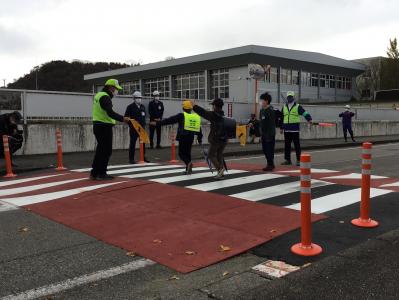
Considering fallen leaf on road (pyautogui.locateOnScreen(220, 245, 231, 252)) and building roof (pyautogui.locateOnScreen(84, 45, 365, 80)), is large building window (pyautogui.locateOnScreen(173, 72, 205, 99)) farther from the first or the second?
fallen leaf on road (pyautogui.locateOnScreen(220, 245, 231, 252))

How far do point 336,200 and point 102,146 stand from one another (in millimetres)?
4775

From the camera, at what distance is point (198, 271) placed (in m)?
4.64

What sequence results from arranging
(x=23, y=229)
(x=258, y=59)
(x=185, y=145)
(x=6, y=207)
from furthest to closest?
1. (x=258, y=59)
2. (x=185, y=145)
3. (x=6, y=207)
4. (x=23, y=229)

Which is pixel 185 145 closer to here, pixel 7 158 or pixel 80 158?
pixel 7 158

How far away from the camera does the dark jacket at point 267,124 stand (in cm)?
1160

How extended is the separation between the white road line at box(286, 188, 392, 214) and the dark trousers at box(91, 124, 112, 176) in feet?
13.9

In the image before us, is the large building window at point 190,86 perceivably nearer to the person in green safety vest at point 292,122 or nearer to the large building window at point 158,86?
the large building window at point 158,86

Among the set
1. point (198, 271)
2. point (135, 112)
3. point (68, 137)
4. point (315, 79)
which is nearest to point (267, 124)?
point (135, 112)

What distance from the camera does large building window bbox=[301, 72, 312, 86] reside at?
60.2 m

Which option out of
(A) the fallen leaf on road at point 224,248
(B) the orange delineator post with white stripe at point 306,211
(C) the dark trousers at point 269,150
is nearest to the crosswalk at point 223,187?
(C) the dark trousers at point 269,150

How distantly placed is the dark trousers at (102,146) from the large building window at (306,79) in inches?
2097

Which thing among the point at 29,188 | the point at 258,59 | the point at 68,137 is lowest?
the point at 29,188

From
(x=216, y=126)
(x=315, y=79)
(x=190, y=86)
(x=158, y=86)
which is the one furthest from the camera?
(x=158, y=86)

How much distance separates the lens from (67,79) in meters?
104
